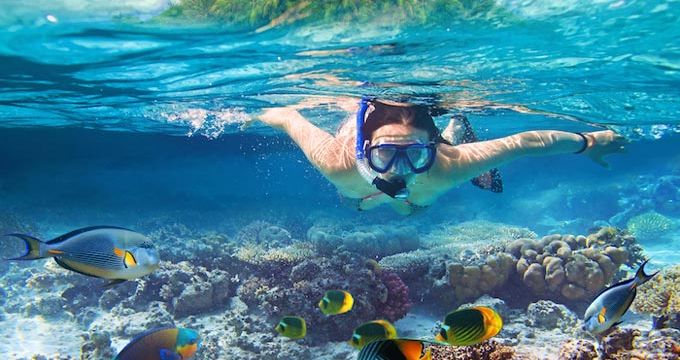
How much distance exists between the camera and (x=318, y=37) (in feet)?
27.5

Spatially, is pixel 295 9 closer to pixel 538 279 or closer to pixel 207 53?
pixel 207 53

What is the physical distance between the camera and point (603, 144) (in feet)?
24.6

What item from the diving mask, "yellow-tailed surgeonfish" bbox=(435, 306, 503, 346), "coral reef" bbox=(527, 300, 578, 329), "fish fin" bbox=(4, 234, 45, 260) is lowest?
"coral reef" bbox=(527, 300, 578, 329)

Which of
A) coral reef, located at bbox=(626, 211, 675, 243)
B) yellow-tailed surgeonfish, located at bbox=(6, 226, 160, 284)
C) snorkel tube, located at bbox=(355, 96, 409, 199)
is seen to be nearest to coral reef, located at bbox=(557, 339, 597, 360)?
snorkel tube, located at bbox=(355, 96, 409, 199)

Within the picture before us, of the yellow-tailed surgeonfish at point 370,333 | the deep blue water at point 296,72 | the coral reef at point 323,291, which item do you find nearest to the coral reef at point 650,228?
the deep blue water at point 296,72

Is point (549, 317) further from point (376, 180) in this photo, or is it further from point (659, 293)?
point (376, 180)

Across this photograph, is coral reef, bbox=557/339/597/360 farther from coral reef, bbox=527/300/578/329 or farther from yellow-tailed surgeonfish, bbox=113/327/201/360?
yellow-tailed surgeonfish, bbox=113/327/201/360

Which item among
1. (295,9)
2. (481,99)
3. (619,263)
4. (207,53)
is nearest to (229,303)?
(207,53)

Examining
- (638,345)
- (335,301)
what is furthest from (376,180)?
(638,345)

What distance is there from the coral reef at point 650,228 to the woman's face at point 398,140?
2178 cm

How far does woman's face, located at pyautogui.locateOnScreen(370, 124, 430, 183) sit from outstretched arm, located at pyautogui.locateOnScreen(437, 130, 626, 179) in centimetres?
69

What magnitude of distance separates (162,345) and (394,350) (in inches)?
82.7

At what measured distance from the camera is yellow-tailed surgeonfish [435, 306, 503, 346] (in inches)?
145

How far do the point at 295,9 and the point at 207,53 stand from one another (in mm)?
3435
